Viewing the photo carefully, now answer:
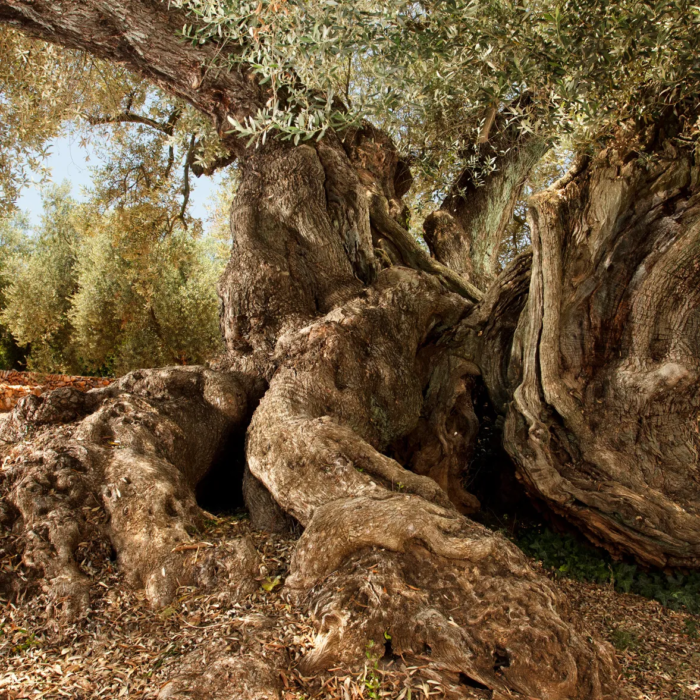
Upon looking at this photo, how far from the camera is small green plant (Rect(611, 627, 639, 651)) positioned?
430 centimetres

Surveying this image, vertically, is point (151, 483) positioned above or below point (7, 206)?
below

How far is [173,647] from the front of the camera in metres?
3.21

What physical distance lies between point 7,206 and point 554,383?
9038 millimetres

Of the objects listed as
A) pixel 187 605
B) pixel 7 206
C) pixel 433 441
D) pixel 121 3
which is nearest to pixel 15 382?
pixel 7 206

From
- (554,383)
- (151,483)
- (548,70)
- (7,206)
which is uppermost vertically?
(548,70)

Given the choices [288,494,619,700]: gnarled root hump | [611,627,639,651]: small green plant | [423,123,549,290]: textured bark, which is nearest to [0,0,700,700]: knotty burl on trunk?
[288,494,619,700]: gnarled root hump

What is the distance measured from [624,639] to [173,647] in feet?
10.3

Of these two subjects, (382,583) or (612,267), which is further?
(612,267)

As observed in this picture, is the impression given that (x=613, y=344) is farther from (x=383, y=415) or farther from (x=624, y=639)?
(x=624, y=639)

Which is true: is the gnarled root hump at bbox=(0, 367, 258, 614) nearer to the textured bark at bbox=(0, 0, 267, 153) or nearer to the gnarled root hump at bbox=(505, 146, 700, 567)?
the gnarled root hump at bbox=(505, 146, 700, 567)

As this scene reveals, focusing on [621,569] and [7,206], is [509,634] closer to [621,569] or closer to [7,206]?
[621,569]

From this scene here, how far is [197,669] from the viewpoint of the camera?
9.67 ft

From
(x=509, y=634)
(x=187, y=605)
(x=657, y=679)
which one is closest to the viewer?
(x=509, y=634)

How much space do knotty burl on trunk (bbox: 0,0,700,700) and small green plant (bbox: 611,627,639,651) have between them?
0.93 metres
